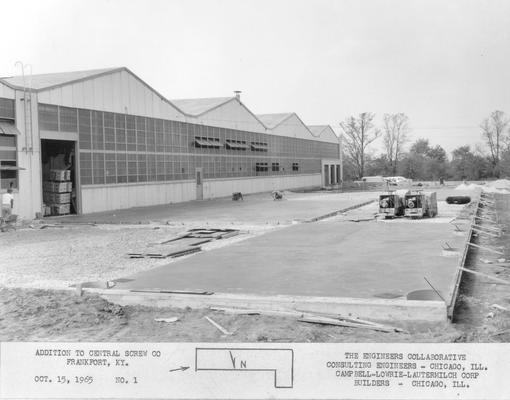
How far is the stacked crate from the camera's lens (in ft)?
74.2

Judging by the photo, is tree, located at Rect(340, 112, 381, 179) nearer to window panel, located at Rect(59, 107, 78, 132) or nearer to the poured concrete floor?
the poured concrete floor

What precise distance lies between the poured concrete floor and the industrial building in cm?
1076

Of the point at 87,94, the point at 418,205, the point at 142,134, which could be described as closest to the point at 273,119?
the point at 142,134

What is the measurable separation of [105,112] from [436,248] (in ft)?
58.4

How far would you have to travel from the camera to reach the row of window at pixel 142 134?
22.8 meters

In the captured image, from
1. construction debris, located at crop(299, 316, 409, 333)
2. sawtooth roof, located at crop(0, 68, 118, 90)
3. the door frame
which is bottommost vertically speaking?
construction debris, located at crop(299, 316, 409, 333)

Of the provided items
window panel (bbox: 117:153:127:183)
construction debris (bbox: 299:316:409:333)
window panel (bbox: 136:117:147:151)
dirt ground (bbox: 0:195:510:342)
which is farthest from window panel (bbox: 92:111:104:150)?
construction debris (bbox: 299:316:409:333)

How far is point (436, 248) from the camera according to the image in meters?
12.0

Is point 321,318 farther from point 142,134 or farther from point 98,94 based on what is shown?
point 142,134

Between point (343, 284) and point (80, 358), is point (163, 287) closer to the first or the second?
point (343, 284)

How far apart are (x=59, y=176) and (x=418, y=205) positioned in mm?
14256

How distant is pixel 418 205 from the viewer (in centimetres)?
1973

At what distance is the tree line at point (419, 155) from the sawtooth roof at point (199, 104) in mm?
9140

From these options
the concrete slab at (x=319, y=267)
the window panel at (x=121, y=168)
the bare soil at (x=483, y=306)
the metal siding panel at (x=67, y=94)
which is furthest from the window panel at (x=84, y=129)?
the bare soil at (x=483, y=306)
